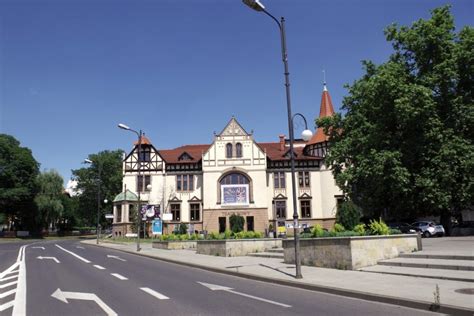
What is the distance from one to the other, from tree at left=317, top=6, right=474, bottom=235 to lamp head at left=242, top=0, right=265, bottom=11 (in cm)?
1913

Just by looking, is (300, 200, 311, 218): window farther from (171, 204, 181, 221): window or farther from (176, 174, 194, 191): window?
(171, 204, 181, 221): window

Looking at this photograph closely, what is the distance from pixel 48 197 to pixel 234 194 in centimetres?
3612

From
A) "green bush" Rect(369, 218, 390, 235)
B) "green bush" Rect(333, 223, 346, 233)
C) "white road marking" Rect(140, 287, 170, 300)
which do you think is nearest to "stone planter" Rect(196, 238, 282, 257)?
"green bush" Rect(333, 223, 346, 233)

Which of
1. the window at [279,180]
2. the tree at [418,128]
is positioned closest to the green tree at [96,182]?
the window at [279,180]

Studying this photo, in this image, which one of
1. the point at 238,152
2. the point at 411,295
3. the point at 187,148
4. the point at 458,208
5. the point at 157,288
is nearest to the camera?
the point at 411,295

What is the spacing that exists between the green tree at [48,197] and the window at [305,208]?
42.4 meters

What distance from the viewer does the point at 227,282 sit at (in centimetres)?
1409

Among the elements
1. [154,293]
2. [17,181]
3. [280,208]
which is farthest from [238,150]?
[154,293]

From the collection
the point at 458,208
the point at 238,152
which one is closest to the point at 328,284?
the point at 458,208

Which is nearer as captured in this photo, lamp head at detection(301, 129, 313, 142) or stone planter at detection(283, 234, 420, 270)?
stone planter at detection(283, 234, 420, 270)

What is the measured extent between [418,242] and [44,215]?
6839cm

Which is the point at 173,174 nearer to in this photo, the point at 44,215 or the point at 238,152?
the point at 238,152

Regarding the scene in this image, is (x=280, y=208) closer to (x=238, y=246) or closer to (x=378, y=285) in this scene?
(x=238, y=246)

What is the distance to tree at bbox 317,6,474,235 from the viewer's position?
Result: 28.9m
